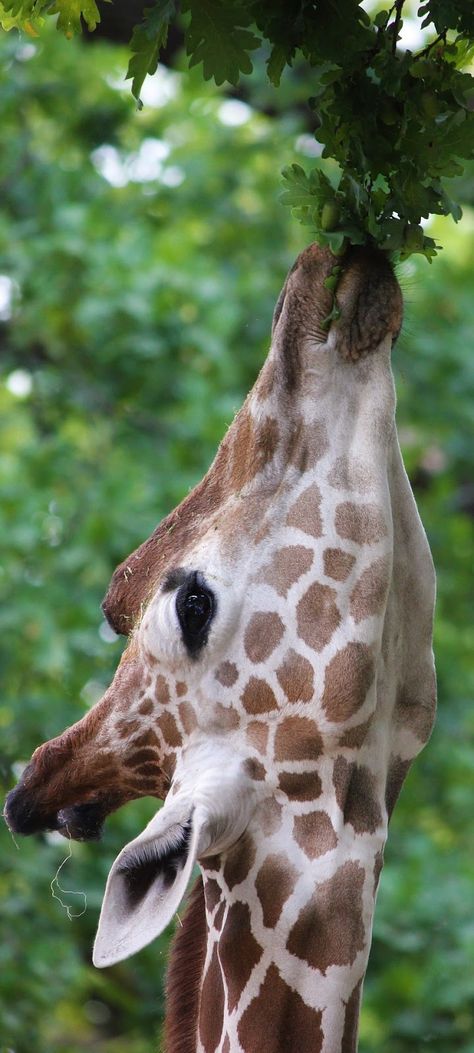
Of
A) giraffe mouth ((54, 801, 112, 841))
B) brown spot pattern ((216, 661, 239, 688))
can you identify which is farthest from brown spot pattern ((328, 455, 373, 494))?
giraffe mouth ((54, 801, 112, 841))

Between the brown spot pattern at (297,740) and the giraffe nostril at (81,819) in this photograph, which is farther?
the giraffe nostril at (81,819)

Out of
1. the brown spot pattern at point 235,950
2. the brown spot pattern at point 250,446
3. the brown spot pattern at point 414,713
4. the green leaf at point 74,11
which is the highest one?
the green leaf at point 74,11

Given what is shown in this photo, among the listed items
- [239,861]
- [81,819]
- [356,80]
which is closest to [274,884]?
[239,861]

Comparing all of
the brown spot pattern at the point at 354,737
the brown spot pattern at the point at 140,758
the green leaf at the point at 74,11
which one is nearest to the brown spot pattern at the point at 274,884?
the brown spot pattern at the point at 354,737

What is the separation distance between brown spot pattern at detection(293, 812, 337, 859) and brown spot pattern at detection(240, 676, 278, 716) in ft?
0.64

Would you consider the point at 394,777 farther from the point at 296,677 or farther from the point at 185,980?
the point at 185,980

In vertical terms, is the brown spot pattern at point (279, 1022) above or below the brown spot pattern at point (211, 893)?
below

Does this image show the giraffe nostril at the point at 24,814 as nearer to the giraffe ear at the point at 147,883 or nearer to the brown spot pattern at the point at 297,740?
the giraffe ear at the point at 147,883

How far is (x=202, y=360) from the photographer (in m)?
7.20

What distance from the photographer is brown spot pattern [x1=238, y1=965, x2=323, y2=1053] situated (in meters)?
2.22

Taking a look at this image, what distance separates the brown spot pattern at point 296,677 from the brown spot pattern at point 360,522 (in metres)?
0.23

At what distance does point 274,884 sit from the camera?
226 cm

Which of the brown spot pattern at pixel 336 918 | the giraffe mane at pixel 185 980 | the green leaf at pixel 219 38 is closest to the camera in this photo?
the green leaf at pixel 219 38

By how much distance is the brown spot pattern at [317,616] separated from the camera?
2.26m
